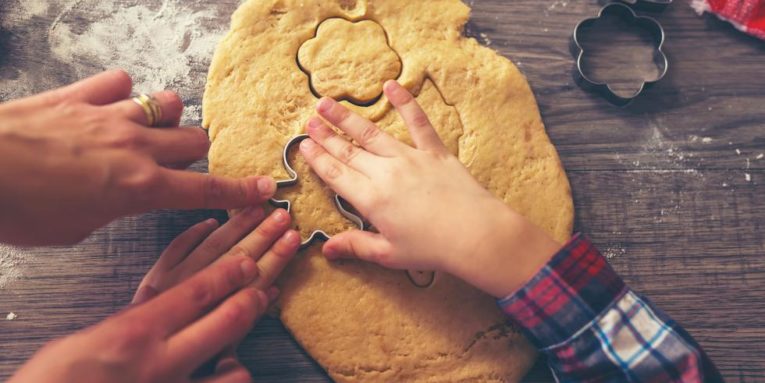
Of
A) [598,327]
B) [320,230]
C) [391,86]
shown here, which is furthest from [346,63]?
[598,327]

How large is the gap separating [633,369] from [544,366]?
0.21 metres

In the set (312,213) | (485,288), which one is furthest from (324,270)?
(485,288)

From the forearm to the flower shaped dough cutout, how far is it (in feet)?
1.61

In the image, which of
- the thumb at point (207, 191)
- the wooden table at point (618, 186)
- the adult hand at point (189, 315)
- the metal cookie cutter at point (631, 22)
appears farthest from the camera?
the metal cookie cutter at point (631, 22)

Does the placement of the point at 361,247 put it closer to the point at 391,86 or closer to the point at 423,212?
the point at 423,212

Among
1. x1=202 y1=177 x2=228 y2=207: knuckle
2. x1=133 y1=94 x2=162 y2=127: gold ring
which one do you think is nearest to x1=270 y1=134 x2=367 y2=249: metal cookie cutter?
x1=202 y1=177 x2=228 y2=207: knuckle

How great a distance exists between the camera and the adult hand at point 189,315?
2.91 ft

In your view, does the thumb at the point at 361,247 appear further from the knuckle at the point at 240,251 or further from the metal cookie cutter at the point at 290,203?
the knuckle at the point at 240,251

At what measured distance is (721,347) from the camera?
1.25 meters

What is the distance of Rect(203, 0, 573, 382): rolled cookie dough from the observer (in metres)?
1.13

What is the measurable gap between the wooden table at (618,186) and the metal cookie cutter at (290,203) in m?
0.21

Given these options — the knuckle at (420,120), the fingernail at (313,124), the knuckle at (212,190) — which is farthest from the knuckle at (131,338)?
the knuckle at (420,120)

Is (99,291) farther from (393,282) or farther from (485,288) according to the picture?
(485,288)

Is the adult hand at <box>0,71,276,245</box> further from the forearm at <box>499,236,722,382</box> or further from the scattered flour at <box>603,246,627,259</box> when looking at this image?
the scattered flour at <box>603,246,627,259</box>
